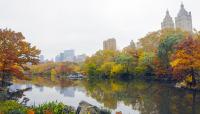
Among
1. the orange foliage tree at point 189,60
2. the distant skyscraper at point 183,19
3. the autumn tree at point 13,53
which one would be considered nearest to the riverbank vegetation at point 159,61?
the orange foliage tree at point 189,60

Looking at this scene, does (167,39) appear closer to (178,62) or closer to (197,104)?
(178,62)

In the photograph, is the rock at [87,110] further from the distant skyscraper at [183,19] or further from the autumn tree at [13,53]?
the distant skyscraper at [183,19]

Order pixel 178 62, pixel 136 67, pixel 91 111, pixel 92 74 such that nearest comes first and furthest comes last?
pixel 91 111
pixel 178 62
pixel 136 67
pixel 92 74

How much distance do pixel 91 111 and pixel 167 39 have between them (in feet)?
123

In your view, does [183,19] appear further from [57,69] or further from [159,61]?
[159,61]

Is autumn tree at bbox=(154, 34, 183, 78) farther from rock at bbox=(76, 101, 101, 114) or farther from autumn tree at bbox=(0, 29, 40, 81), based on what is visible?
rock at bbox=(76, 101, 101, 114)

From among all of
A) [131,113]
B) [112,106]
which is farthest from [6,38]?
[131,113]

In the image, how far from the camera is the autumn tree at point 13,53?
108ft

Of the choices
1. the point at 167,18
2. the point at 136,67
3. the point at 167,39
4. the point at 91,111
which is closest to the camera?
the point at 91,111

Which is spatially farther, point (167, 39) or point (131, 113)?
point (167, 39)

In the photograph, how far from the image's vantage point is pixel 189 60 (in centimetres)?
3700

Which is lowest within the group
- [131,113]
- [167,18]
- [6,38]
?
[131,113]

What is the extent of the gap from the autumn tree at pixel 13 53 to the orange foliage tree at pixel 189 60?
56.1 ft

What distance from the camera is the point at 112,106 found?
2375cm
